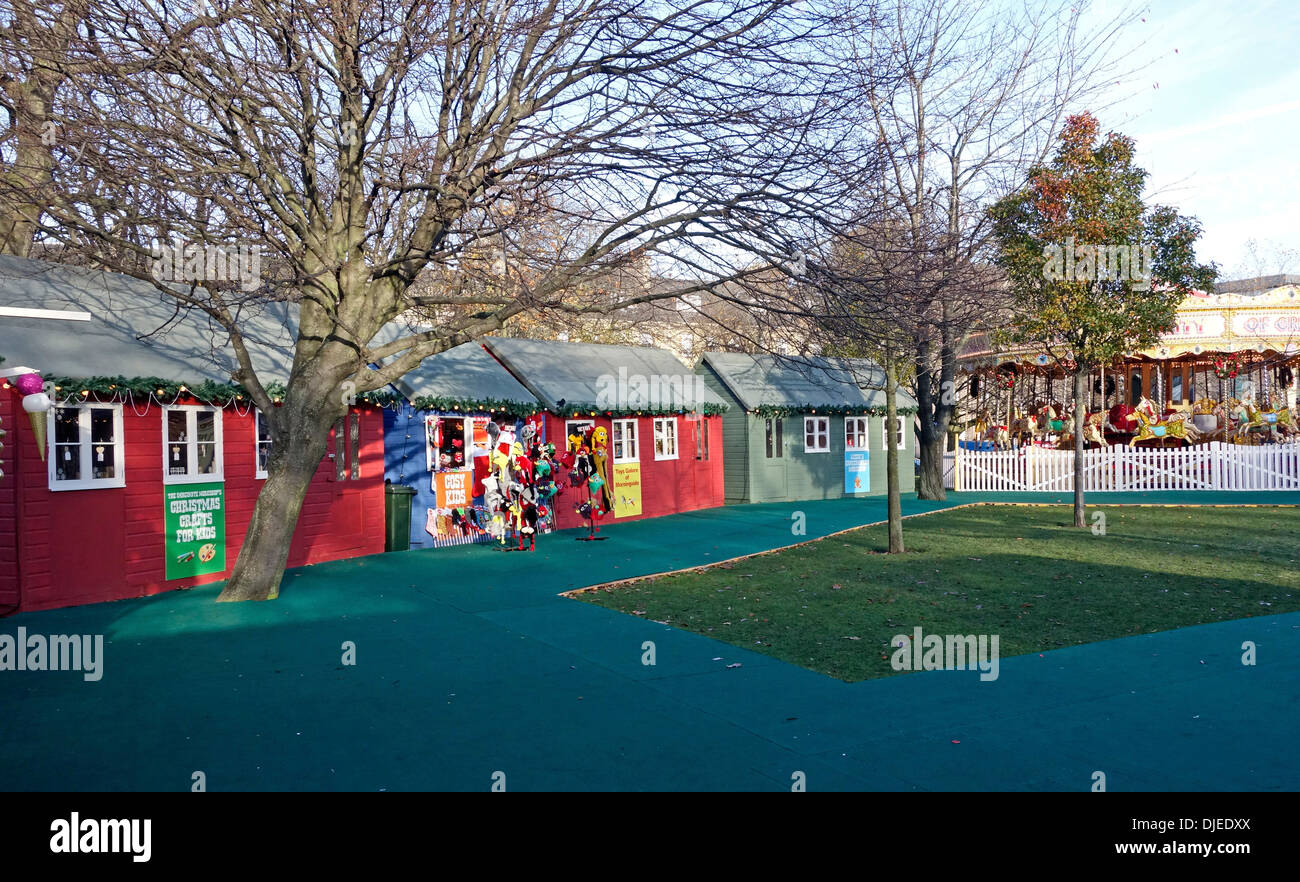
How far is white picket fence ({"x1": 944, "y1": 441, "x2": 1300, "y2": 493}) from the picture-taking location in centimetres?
2375

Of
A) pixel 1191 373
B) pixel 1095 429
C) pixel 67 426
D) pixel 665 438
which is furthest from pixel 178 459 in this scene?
pixel 1191 373

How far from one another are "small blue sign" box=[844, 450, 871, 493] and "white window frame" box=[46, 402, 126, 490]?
19942 mm

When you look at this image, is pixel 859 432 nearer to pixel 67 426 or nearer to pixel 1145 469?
pixel 1145 469

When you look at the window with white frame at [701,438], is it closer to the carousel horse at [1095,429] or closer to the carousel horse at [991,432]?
the carousel horse at [991,432]

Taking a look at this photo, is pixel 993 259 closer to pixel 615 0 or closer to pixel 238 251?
pixel 615 0

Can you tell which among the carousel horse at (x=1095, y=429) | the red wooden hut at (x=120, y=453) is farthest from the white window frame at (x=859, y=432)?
the red wooden hut at (x=120, y=453)

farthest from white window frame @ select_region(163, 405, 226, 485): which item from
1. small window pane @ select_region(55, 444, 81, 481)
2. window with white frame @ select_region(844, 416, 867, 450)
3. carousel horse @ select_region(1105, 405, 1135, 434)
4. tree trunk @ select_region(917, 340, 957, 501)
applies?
carousel horse @ select_region(1105, 405, 1135, 434)

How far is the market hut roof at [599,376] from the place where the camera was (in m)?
19.8

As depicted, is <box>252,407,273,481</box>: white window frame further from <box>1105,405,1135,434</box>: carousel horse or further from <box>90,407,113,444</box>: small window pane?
<box>1105,405,1135,434</box>: carousel horse

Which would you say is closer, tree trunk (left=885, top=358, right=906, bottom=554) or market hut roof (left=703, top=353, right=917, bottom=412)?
tree trunk (left=885, top=358, right=906, bottom=554)

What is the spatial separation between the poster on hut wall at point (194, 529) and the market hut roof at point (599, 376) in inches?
301

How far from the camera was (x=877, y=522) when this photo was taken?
19.5 metres

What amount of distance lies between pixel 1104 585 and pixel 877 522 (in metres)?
8.50
